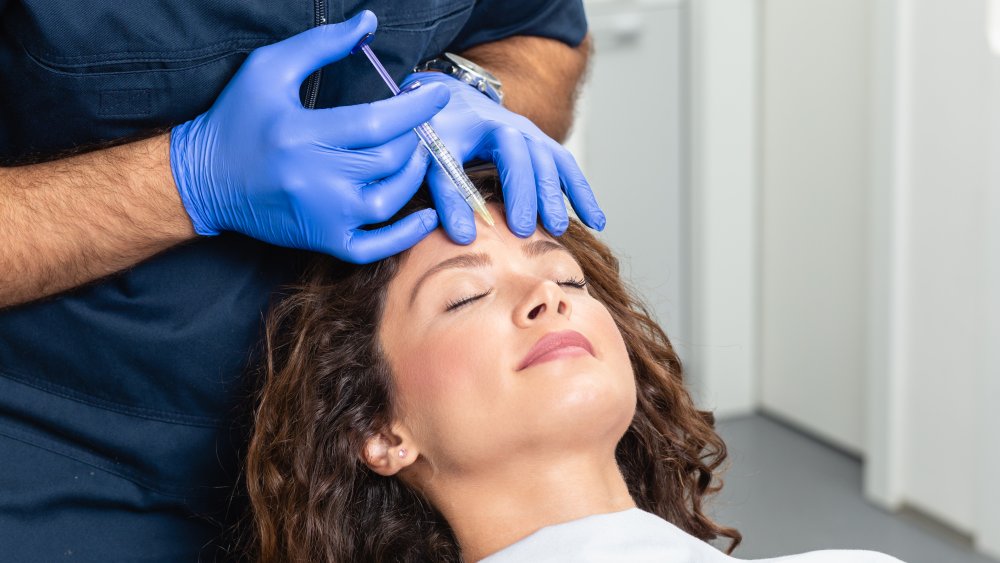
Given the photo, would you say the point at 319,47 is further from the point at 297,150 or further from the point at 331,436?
the point at 331,436

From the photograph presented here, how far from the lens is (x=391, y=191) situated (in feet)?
3.99

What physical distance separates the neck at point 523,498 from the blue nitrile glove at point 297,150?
0.29 metres

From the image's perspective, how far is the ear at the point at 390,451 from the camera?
1.28 metres

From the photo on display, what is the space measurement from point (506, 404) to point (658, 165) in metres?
2.18

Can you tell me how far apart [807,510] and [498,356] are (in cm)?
182

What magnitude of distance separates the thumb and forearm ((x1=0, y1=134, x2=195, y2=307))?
0.17 m

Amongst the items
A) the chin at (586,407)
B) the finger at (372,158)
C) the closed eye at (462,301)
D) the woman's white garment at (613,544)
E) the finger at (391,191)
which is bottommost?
the woman's white garment at (613,544)

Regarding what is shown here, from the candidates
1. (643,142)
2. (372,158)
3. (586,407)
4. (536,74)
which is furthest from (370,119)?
(643,142)

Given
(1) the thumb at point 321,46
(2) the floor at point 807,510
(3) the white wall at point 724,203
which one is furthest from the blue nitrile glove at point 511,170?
(3) the white wall at point 724,203

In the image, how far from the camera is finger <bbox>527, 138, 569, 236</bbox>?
1307 millimetres

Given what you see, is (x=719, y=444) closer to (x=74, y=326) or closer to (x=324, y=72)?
(x=324, y=72)

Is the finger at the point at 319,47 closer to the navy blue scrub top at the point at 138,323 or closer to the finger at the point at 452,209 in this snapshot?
the navy blue scrub top at the point at 138,323

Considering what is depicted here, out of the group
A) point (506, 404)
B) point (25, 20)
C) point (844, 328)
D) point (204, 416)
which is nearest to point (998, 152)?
point (844, 328)

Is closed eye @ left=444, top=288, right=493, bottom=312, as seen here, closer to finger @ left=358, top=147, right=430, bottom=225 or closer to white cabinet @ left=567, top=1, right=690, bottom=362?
finger @ left=358, top=147, right=430, bottom=225
